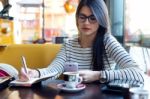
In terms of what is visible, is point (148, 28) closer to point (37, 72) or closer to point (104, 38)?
point (104, 38)

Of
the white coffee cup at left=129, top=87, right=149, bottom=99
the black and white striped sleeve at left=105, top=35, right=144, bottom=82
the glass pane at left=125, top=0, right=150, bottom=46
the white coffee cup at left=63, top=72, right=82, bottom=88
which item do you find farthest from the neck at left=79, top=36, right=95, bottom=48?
the glass pane at left=125, top=0, right=150, bottom=46

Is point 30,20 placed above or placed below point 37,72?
above

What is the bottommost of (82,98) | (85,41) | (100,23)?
(82,98)

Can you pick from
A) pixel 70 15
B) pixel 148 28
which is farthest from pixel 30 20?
pixel 148 28

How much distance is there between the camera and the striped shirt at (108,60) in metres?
1.58

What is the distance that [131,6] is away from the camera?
343 centimetres

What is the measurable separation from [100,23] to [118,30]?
200cm

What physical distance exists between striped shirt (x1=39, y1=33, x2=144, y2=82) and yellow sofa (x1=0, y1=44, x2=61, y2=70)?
469mm

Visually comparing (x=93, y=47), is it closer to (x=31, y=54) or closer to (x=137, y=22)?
(x=31, y=54)

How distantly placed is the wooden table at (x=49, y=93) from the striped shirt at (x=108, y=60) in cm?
23

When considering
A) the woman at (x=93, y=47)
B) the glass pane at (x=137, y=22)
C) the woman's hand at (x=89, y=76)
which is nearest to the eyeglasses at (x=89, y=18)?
the woman at (x=93, y=47)

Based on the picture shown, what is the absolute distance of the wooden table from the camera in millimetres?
1207

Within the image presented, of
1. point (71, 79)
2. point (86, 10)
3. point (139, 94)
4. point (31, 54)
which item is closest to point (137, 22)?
point (31, 54)

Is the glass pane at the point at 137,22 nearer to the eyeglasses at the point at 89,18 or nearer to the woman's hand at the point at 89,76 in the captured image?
the eyeglasses at the point at 89,18
